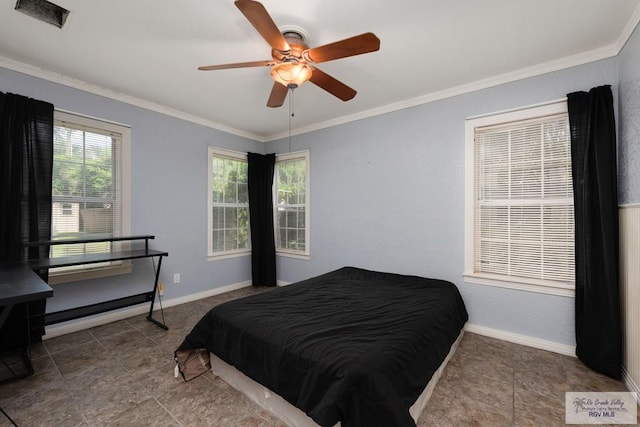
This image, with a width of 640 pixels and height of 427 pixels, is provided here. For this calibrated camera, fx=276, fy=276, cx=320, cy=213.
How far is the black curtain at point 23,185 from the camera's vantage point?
2342 millimetres

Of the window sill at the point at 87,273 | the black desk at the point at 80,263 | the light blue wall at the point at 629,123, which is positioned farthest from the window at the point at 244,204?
the light blue wall at the point at 629,123

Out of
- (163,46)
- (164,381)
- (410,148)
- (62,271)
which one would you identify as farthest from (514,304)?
(62,271)

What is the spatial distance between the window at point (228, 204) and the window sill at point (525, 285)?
127 inches

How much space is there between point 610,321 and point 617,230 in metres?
0.67

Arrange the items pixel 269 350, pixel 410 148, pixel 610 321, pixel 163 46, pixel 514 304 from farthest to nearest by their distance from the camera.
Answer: pixel 410 148, pixel 514 304, pixel 163 46, pixel 610 321, pixel 269 350

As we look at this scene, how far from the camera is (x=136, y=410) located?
1.73 metres

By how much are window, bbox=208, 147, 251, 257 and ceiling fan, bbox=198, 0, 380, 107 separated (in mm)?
2225

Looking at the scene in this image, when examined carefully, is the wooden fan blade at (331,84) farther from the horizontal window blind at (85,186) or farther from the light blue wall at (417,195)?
the horizontal window blind at (85,186)

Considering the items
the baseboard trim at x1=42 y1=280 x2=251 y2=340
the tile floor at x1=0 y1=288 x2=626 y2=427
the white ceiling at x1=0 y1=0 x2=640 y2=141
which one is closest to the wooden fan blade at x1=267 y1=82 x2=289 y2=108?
the white ceiling at x1=0 y1=0 x2=640 y2=141

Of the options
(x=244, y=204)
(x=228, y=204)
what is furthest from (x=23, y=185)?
(x=244, y=204)

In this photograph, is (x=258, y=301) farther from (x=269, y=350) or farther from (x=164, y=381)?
(x=164, y=381)

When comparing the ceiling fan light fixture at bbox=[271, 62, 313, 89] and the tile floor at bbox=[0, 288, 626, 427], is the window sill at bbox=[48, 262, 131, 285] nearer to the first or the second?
the tile floor at bbox=[0, 288, 626, 427]

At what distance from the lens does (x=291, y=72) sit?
187 centimetres

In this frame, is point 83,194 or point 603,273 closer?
point 603,273
